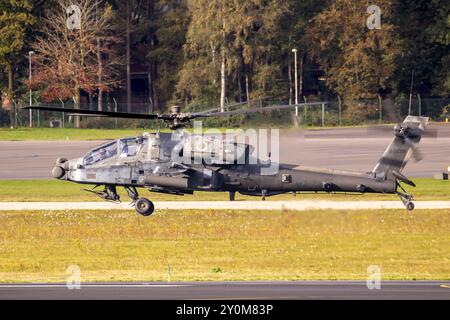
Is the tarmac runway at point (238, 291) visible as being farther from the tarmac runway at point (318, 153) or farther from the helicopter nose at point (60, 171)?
the tarmac runway at point (318, 153)

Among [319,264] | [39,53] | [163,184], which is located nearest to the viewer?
[319,264]

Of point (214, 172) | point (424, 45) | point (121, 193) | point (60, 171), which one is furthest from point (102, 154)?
point (424, 45)

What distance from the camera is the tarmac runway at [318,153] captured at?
53906 mm

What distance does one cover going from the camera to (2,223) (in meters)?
36.3

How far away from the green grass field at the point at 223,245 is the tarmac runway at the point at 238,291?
1.52 metres

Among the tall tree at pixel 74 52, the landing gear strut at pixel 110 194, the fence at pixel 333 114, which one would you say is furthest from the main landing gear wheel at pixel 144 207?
the tall tree at pixel 74 52

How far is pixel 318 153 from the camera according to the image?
5978 cm

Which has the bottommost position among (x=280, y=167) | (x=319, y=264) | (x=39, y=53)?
(x=319, y=264)

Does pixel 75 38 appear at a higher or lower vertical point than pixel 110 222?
higher

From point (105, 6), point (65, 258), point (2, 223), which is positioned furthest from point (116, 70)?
point (65, 258)

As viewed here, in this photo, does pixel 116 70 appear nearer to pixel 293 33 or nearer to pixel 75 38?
pixel 75 38

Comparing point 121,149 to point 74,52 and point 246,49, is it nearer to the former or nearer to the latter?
point 246,49

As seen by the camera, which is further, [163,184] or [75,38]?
[75,38]

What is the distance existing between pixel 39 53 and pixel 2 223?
54058mm
